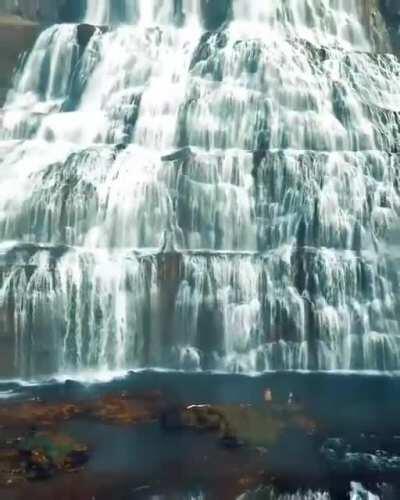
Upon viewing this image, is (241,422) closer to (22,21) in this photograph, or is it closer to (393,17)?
(22,21)

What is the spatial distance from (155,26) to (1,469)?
97.1 ft

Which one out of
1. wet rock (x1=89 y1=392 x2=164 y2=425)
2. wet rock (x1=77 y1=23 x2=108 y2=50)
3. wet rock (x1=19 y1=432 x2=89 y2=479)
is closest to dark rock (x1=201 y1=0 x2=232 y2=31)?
wet rock (x1=77 y1=23 x2=108 y2=50)

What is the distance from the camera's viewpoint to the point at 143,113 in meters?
34.1

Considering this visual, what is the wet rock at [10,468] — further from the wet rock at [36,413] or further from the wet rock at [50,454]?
the wet rock at [36,413]

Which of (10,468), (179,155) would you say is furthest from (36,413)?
(179,155)

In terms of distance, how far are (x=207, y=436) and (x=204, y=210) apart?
11.2m

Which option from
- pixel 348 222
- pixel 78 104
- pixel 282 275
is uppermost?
pixel 78 104

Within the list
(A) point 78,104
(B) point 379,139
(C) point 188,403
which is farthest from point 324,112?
(C) point 188,403

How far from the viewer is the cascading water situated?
27344 mm

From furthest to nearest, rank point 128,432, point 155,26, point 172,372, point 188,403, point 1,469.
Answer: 1. point 155,26
2. point 172,372
3. point 188,403
4. point 128,432
5. point 1,469

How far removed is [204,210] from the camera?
29766mm

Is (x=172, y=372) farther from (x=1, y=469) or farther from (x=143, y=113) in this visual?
(x=143, y=113)

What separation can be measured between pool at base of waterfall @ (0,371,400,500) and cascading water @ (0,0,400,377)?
1794mm

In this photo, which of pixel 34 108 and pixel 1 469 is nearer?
pixel 1 469
